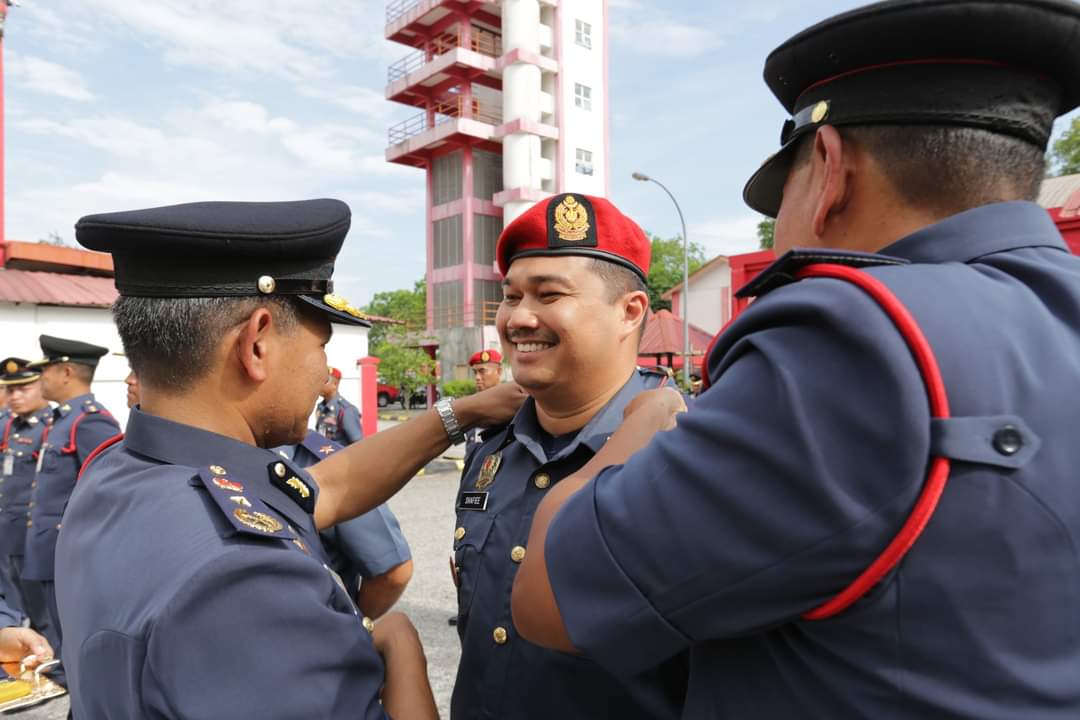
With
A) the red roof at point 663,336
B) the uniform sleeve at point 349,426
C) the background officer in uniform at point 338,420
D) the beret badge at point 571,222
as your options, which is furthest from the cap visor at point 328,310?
the red roof at point 663,336

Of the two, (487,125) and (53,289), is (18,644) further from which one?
(487,125)

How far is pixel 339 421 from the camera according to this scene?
9.13 metres

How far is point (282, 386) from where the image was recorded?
5.17 feet

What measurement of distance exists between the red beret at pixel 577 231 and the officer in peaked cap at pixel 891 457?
139 cm

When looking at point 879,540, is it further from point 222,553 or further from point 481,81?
point 481,81

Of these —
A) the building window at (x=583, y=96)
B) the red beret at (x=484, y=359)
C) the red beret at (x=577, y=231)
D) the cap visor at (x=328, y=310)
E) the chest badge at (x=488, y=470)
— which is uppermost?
the building window at (x=583, y=96)

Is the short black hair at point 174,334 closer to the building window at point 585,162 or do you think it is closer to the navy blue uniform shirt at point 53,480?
the navy blue uniform shirt at point 53,480

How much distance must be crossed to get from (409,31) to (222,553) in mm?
41860

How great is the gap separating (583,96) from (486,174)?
6.73m

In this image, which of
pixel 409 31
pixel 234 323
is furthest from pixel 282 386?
pixel 409 31

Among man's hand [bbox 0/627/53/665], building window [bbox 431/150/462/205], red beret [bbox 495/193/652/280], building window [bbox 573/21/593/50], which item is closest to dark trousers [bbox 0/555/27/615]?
man's hand [bbox 0/627/53/665]

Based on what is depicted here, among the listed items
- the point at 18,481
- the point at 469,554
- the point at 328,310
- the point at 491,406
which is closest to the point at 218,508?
the point at 328,310

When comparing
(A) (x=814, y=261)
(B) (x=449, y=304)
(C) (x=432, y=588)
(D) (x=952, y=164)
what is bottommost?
(C) (x=432, y=588)

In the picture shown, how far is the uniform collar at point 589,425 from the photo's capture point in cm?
210
